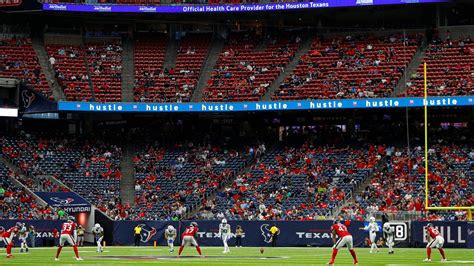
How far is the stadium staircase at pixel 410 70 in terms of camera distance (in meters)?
57.8

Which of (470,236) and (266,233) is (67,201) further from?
(470,236)

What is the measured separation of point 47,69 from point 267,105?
14438 mm

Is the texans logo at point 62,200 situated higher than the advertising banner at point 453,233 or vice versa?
the texans logo at point 62,200

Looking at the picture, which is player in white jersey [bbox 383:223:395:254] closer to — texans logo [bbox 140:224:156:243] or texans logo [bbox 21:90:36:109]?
texans logo [bbox 140:224:156:243]

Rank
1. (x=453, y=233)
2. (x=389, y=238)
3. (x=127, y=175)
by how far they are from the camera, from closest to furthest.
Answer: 1. (x=389, y=238)
2. (x=453, y=233)
3. (x=127, y=175)

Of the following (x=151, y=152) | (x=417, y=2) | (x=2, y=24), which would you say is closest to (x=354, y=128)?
(x=417, y=2)

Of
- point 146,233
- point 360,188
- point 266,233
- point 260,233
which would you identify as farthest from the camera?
point 360,188

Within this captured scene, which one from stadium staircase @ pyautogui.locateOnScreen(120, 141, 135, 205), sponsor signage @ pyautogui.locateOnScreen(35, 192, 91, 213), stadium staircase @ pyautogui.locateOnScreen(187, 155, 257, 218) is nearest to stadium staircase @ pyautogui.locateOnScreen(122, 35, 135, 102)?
stadium staircase @ pyautogui.locateOnScreen(120, 141, 135, 205)

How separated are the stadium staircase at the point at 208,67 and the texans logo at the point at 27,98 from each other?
9531mm

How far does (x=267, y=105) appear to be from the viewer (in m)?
58.5

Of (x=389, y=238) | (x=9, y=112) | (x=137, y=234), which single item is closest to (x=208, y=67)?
(x=9, y=112)

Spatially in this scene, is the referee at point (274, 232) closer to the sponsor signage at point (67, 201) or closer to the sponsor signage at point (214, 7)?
the sponsor signage at point (67, 201)

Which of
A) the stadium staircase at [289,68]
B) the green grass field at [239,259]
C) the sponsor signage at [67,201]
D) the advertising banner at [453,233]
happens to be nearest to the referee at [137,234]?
the sponsor signage at [67,201]

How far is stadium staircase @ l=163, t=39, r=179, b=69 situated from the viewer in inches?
2549
